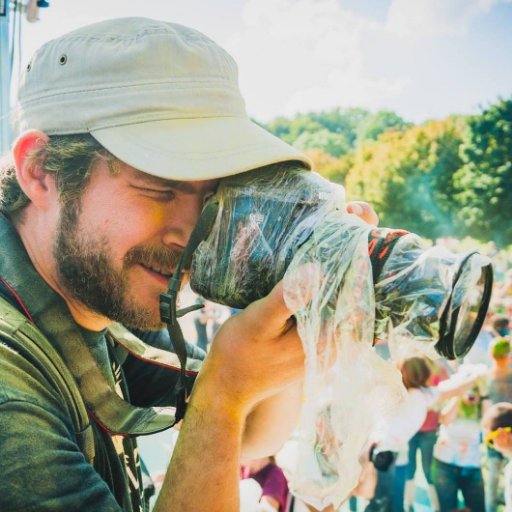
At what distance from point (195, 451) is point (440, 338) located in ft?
1.71

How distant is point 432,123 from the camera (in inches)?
1253

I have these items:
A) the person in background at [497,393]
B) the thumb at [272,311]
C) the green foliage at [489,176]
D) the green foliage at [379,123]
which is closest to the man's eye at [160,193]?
the thumb at [272,311]

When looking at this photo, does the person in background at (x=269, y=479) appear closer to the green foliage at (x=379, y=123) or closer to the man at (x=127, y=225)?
the man at (x=127, y=225)

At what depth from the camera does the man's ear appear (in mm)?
1208

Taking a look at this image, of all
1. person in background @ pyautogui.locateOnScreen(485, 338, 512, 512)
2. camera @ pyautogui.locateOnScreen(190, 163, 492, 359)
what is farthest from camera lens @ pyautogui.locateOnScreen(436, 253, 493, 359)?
person in background @ pyautogui.locateOnScreen(485, 338, 512, 512)

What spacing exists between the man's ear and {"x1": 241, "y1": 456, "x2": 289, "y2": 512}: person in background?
7.15 ft

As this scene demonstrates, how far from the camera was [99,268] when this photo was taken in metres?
1.16

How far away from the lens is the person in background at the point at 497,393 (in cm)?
389

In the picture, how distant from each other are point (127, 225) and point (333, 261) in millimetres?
487

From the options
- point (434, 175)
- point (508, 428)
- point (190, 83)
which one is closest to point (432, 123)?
point (434, 175)

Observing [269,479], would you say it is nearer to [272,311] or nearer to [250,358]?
[250,358]

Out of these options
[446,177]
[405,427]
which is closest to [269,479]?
[405,427]

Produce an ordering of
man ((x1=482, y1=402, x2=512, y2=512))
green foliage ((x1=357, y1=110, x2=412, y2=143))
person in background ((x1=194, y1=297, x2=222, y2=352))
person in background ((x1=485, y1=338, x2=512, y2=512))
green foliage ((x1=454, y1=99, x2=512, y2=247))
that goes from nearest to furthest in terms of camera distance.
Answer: man ((x1=482, y1=402, x2=512, y2=512)) → person in background ((x1=485, y1=338, x2=512, y2=512)) → person in background ((x1=194, y1=297, x2=222, y2=352)) → green foliage ((x1=454, y1=99, x2=512, y2=247)) → green foliage ((x1=357, y1=110, x2=412, y2=143))

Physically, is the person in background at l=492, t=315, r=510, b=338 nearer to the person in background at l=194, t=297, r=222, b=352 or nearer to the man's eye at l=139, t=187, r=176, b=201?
the person in background at l=194, t=297, r=222, b=352
